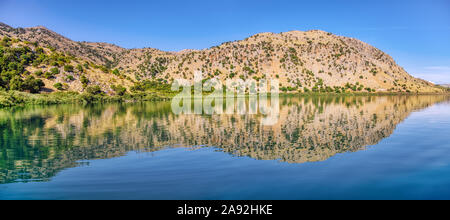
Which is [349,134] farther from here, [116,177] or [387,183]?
[116,177]

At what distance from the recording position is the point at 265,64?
172 meters

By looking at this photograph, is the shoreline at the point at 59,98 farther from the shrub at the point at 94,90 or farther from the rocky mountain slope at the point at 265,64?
the rocky mountain slope at the point at 265,64

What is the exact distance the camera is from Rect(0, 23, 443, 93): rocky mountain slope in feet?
540

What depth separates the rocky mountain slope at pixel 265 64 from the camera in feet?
540

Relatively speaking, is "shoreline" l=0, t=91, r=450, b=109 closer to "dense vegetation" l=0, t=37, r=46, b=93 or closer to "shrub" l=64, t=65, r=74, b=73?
"dense vegetation" l=0, t=37, r=46, b=93

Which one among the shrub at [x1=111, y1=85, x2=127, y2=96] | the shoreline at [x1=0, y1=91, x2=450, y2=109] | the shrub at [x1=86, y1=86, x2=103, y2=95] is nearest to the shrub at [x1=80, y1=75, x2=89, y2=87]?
the shrub at [x1=86, y1=86, x2=103, y2=95]

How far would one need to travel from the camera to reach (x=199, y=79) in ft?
527

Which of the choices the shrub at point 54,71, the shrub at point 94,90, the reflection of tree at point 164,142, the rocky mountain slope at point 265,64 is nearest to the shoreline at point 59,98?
the shrub at point 94,90

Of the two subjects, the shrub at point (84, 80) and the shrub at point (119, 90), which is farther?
the shrub at point (119, 90)

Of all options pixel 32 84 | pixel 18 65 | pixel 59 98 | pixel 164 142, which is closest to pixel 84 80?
pixel 32 84

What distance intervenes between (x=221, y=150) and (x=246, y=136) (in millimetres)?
4889

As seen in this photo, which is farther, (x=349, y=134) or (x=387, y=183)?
(x=349, y=134)

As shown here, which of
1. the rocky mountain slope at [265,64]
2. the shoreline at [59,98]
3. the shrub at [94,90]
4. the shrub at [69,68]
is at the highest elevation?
the rocky mountain slope at [265,64]
